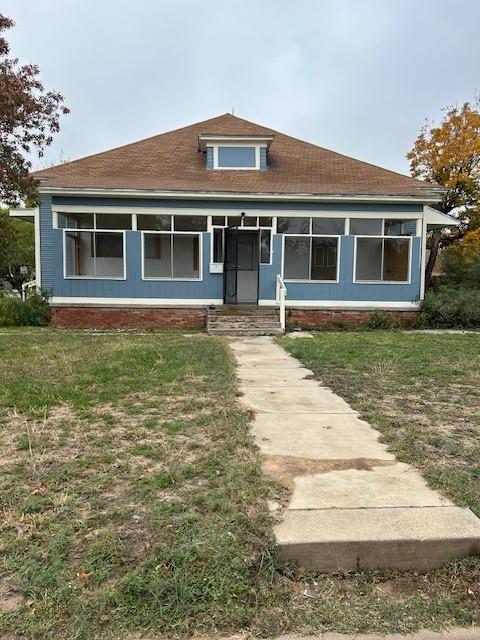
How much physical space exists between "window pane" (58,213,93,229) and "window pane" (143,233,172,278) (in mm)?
1615

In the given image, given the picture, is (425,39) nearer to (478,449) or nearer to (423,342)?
(423,342)

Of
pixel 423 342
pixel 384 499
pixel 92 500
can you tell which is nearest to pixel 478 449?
pixel 384 499

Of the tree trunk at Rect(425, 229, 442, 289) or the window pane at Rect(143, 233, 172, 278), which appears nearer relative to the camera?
the window pane at Rect(143, 233, 172, 278)

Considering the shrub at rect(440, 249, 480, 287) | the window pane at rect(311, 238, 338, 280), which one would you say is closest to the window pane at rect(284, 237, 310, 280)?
the window pane at rect(311, 238, 338, 280)

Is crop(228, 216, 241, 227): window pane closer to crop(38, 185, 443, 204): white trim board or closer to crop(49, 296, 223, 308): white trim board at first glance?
crop(38, 185, 443, 204): white trim board

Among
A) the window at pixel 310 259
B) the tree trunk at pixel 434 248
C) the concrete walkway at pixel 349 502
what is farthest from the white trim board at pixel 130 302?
the tree trunk at pixel 434 248

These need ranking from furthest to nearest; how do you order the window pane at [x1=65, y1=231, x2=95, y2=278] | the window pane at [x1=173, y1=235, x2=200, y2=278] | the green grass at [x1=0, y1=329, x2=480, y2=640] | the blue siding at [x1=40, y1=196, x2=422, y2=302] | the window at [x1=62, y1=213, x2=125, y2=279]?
the window pane at [x1=173, y1=235, x2=200, y2=278] → the window pane at [x1=65, y1=231, x2=95, y2=278] → the window at [x1=62, y1=213, x2=125, y2=279] → the blue siding at [x1=40, y1=196, x2=422, y2=302] → the green grass at [x1=0, y1=329, x2=480, y2=640]

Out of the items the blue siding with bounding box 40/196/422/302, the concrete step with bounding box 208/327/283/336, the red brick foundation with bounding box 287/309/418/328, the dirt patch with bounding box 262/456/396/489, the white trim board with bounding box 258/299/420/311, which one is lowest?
the concrete step with bounding box 208/327/283/336

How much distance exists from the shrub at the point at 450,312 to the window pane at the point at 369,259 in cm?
156

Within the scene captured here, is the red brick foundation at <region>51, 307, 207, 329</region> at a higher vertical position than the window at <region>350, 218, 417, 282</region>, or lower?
lower

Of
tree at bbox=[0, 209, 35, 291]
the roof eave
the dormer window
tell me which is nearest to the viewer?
the roof eave

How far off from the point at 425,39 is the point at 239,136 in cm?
586

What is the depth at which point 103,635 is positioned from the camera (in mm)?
1896

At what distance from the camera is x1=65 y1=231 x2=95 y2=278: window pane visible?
1327 centimetres
